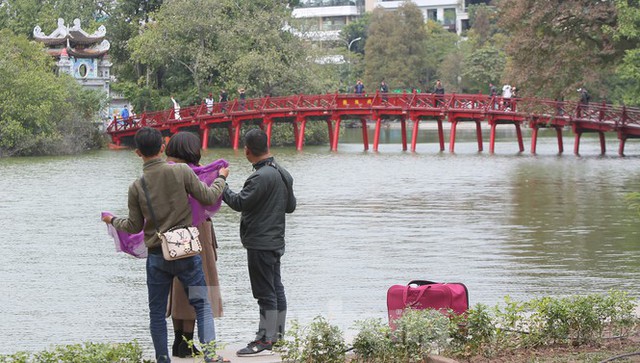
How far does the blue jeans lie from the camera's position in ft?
29.8

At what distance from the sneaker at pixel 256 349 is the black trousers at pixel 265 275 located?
34cm

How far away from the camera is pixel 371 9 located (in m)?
134

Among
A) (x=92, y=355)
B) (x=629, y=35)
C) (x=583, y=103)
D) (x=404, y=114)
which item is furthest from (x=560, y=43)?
(x=92, y=355)

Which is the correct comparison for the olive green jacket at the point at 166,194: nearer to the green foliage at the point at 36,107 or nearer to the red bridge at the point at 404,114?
the red bridge at the point at 404,114

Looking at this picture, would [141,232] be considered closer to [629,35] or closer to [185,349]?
[185,349]

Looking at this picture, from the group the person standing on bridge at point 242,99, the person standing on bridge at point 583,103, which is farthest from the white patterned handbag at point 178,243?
the person standing on bridge at point 242,99

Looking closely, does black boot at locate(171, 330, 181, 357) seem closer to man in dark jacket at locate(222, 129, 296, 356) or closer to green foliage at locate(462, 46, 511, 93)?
man in dark jacket at locate(222, 129, 296, 356)

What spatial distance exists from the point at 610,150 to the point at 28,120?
79.2 ft

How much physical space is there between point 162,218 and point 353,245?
36.1ft

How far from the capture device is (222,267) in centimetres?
1734

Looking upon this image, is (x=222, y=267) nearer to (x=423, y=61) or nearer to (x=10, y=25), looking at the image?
(x=10, y=25)

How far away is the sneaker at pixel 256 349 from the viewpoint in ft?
30.7

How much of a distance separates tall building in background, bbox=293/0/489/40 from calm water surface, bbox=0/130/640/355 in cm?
8063

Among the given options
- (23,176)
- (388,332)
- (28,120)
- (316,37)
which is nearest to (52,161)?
(28,120)
